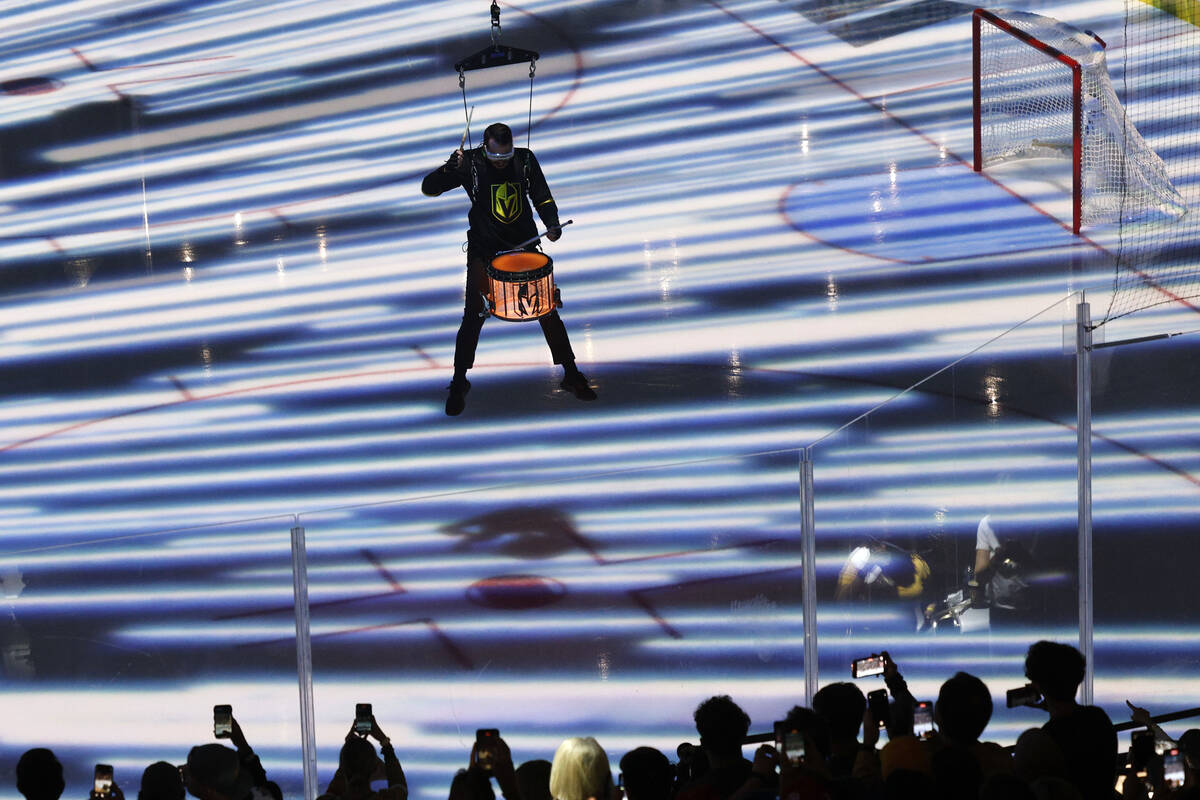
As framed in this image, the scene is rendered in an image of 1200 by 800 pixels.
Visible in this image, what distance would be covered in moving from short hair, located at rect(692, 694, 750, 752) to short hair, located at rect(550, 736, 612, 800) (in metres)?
0.26

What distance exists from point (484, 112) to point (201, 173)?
223 centimetres

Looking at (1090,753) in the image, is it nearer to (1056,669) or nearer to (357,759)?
(1056,669)

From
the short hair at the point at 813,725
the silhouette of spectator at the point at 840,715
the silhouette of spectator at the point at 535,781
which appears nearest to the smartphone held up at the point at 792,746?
the short hair at the point at 813,725

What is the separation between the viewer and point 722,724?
4094 mm

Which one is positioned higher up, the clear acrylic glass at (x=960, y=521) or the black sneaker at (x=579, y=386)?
the black sneaker at (x=579, y=386)

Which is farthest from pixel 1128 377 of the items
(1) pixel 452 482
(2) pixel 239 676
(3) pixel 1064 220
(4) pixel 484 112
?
(4) pixel 484 112

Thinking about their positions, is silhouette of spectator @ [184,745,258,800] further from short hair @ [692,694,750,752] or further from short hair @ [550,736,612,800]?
short hair @ [692,694,750,752]

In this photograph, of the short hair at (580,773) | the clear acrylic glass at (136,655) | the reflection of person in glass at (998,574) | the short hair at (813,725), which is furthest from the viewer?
the reflection of person in glass at (998,574)

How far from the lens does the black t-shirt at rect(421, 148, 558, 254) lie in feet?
30.5

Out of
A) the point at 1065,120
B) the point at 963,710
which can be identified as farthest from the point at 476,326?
the point at 963,710

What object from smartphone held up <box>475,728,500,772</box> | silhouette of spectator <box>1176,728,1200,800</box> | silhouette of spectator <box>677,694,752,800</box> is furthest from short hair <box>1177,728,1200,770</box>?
smartphone held up <box>475,728,500,772</box>

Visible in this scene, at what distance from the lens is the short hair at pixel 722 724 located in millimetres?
4090

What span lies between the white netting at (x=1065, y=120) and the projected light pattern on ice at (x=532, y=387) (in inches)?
12.7

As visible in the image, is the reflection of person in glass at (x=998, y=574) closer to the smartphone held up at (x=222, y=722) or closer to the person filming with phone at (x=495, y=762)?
the person filming with phone at (x=495, y=762)
